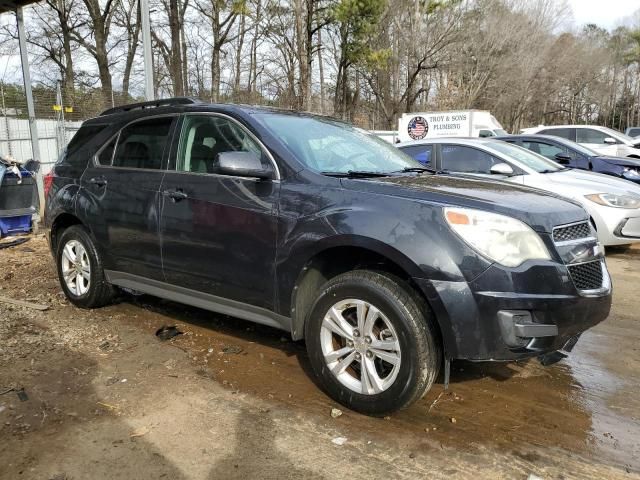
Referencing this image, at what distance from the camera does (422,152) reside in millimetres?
8289

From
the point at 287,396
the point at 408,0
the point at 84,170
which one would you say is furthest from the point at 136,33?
the point at 287,396

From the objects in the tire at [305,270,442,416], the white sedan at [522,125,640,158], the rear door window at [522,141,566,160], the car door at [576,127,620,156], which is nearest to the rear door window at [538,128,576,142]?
the white sedan at [522,125,640,158]

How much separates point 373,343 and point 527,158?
18.8 ft

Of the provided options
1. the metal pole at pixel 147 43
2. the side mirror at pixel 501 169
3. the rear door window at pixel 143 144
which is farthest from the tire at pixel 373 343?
the metal pole at pixel 147 43

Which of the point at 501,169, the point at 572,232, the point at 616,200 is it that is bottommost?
the point at 616,200

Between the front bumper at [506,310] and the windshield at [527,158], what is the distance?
5.08 m

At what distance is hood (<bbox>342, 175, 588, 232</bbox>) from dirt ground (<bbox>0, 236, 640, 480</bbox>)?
3.78 feet

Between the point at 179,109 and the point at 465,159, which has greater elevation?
the point at 179,109

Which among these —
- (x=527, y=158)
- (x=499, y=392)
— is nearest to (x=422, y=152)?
(x=527, y=158)

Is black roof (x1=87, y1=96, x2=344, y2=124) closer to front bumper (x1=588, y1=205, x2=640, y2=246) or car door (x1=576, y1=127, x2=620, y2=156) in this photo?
front bumper (x1=588, y1=205, x2=640, y2=246)

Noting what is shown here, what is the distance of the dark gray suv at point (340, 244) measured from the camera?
287cm

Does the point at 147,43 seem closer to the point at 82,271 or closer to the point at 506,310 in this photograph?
the point at 82,271

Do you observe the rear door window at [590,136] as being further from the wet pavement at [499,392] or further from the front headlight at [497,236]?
the front headlight at [497,236]

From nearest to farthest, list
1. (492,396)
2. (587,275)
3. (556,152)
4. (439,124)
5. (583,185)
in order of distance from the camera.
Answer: (587,275) → (492,396) → (583,185) → (556,152) → (439,124)
